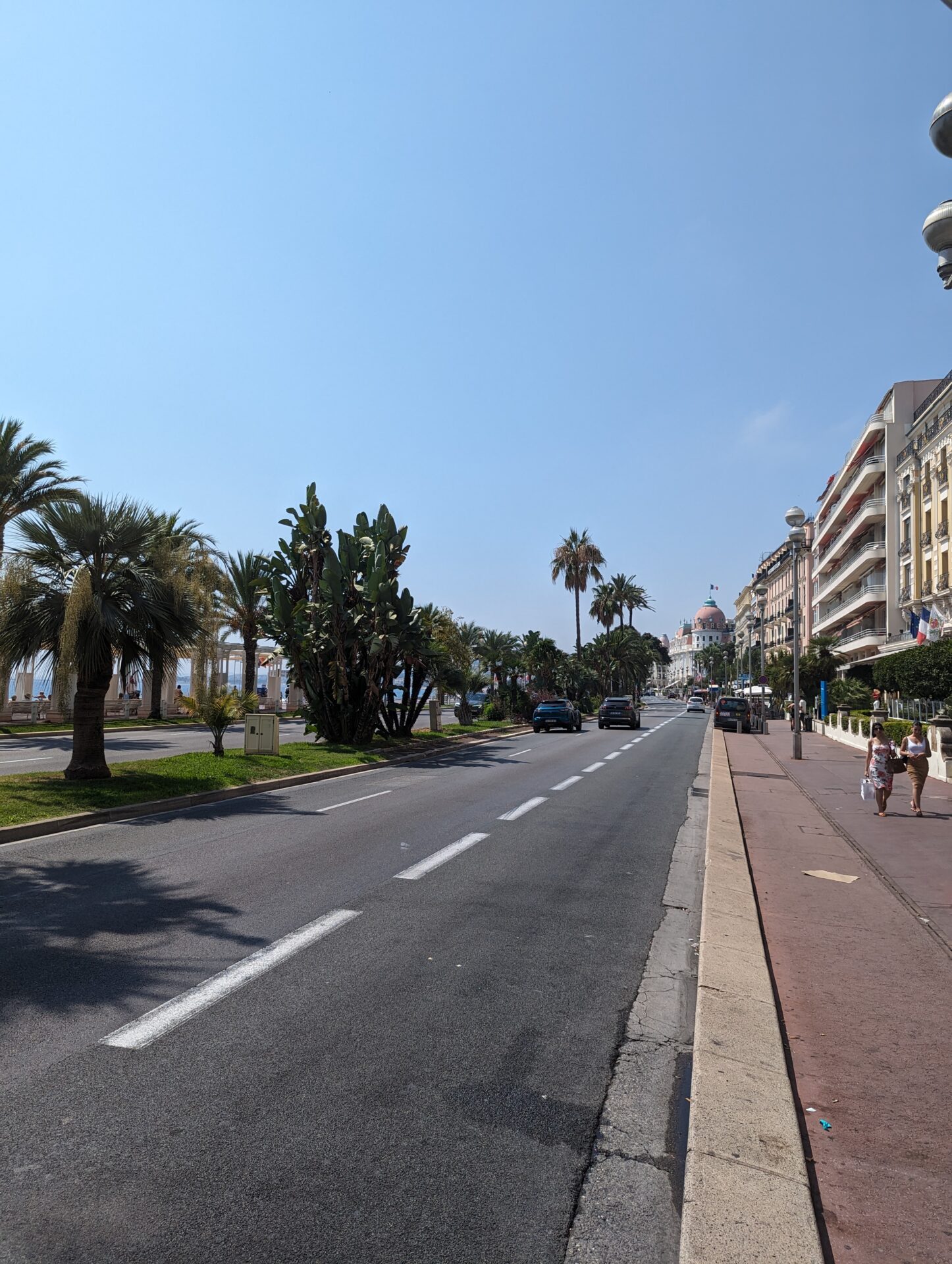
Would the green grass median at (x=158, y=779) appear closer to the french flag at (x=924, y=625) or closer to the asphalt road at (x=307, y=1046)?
the asphalt road at (x=307, y=1046)

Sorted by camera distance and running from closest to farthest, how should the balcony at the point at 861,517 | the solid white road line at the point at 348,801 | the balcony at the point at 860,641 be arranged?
the solid white road line at the point at 348,801 → the balcony at the point at 860,641 → the balcony at the point at 861,517

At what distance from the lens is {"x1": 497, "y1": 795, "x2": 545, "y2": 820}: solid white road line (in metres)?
12.6

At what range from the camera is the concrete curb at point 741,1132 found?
2.91m

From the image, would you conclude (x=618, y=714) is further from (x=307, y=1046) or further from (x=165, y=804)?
(x=307, y=1046)

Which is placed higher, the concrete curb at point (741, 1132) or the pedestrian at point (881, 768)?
the pedestrian at point (881, 768)

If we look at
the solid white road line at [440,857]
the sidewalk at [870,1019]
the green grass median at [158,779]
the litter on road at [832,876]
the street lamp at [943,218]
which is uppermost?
the street lamp at [943,218]

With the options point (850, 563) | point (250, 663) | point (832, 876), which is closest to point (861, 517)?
point (850, 563)

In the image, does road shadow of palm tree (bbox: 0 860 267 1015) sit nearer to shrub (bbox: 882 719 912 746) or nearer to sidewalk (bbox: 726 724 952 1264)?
sidewalk (bbox: 726 724 952 1264)

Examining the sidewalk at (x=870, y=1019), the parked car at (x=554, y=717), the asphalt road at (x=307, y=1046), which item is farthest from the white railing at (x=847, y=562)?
the asphalt road at (x=307, y=1046)

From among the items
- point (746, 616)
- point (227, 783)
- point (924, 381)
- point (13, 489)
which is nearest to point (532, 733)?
point (13, 489)

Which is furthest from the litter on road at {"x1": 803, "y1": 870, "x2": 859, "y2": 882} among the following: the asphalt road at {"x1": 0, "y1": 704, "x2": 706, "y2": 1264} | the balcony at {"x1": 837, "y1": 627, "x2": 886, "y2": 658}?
the balcony at {"x1": 837, "y1": 627, "x2": 886, "y2": 658}

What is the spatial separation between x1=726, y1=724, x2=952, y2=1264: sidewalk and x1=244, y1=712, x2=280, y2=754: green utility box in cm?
1314

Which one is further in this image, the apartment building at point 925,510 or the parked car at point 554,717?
the apartment building at point 925,510

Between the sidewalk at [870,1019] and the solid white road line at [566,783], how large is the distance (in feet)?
16.6
